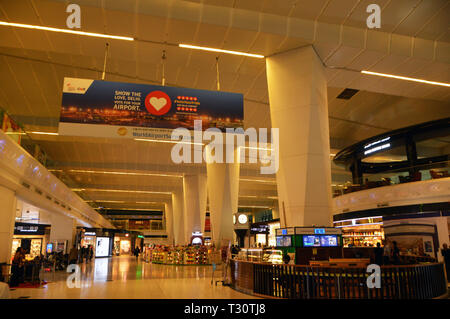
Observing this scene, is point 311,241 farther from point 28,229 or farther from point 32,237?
point 32,237

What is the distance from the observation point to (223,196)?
21.9 meters

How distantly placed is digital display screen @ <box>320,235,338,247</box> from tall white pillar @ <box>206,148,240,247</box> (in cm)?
1309

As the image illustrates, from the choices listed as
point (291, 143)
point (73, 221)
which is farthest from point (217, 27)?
point (73, 221)

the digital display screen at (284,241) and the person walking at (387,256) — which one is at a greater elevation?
the digital display screen at (284,241)

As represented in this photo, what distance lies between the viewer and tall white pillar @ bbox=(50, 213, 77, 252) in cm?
2497

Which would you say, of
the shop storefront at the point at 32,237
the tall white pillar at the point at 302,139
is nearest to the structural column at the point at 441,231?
the tall white pillar at the point at 302,139

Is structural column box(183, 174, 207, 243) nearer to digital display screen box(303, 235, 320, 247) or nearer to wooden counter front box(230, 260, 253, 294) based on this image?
wooden counter front box(230, 260, 253, 294)

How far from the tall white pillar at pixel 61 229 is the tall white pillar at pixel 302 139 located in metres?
20.9

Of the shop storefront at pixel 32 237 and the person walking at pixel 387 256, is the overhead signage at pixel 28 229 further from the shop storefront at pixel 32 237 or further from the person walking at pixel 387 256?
the person walking at pixel 387 256

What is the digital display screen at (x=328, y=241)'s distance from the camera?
8.77 metres

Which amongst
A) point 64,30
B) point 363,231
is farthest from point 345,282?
point 363,231

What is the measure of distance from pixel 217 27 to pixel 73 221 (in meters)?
22.9

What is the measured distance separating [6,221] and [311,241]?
10671 mm
